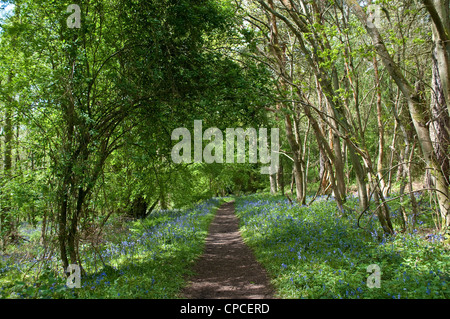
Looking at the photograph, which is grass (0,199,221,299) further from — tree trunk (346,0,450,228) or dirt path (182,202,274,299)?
tree trunk (346,0,450,228)

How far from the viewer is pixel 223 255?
26.1ft

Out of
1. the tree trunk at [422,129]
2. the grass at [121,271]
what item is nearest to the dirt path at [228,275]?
the grass at [121,271]

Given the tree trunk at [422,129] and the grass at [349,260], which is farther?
the tree trunk at [422,129]

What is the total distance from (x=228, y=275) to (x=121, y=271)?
7.32ft

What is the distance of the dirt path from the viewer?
5.26 meters

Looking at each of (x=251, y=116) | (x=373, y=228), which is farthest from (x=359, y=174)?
(x=251, y=116)

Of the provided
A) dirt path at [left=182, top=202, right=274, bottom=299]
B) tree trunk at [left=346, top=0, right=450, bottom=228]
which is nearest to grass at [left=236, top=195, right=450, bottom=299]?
dirt path at [left=182, top=202, right=274, bottom=299]

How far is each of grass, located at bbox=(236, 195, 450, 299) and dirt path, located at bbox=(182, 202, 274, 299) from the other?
0.95 ft

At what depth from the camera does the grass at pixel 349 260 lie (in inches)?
161

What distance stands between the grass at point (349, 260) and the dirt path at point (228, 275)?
29cm

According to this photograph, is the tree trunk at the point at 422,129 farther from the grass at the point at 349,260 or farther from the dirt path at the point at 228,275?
the dirt path at the point at 228,275

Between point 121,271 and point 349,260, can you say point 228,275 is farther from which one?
point 349,260

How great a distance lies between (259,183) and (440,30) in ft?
109
